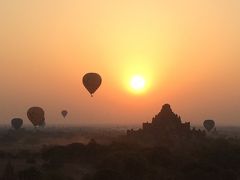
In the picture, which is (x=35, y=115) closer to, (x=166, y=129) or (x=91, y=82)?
(x=91, y=82)

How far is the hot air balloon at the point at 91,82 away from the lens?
320 feet

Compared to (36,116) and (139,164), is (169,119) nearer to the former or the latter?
(139,164)

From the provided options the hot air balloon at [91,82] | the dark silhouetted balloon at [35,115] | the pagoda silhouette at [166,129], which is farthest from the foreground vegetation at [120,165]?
→ the dark silhouetted balloon at [35,115]

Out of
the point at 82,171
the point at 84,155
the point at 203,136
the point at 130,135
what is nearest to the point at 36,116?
the point at 130,135

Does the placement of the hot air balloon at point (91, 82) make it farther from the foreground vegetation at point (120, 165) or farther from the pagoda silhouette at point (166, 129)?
the foreground vegetation at point (120, 165)

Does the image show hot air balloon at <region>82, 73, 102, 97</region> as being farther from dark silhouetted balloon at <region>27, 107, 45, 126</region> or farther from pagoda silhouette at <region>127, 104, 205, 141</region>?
dark silhouetted balloon at <region>27, 107, 45, 126</region>

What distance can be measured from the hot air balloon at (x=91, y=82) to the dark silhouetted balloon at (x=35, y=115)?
5785 centimetres

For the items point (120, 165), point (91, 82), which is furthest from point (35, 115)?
point (120, 165)

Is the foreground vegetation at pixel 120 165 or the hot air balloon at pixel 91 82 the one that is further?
the hot air balloon at pixel 91 82

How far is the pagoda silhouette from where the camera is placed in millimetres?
101312

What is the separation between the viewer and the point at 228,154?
227 ft

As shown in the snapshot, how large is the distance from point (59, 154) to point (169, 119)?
A: 42.5 meters

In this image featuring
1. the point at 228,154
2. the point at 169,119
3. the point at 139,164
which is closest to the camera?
the point at 139,164

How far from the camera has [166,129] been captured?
335ft
